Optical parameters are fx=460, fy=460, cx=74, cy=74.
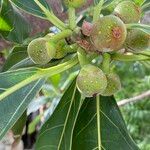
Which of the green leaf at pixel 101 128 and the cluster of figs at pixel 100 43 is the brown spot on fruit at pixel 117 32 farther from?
the green leaf at pixel 101 128

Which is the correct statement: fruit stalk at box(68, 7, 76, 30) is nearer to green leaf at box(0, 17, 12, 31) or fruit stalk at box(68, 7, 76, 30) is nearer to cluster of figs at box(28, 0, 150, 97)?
cluster of figs at box(28, 0, 150, 97)

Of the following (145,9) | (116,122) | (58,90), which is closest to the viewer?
(116,122)

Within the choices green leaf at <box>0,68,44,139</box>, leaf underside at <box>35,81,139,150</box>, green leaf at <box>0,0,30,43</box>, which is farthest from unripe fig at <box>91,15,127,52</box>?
green leaf at <box>0,0,30,43</box>

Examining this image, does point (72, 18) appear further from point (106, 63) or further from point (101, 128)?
point (101, 128)

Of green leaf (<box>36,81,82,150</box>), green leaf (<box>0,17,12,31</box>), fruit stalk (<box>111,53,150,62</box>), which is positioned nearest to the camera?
fruit stalk (<box>111,53,150,62</box>)

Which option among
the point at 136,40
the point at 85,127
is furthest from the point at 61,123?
the point at 136,40

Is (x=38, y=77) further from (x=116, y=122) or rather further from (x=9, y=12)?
(x=9, y=12)

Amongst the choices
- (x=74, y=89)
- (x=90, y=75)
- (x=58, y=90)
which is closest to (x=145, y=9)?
(x=74, y=89)

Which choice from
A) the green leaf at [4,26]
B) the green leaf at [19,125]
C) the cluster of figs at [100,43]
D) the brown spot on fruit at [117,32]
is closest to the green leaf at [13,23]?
the green leaf at [4,26]
